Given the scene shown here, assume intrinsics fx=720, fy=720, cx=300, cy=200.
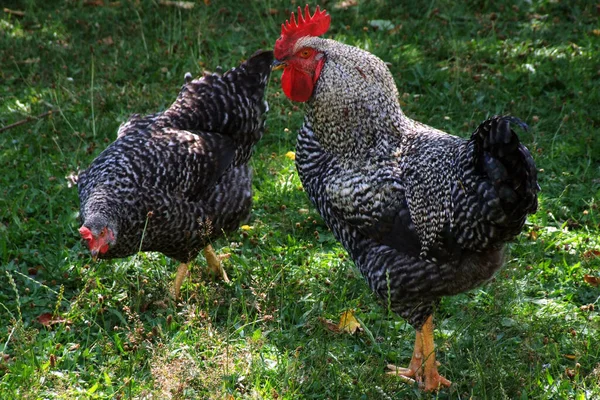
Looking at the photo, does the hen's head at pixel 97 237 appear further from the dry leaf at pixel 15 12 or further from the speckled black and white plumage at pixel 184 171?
the dry leaf at pixel 15 12

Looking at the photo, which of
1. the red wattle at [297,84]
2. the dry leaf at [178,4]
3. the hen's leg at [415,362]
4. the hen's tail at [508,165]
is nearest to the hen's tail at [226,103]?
the red wattle at [297,84]

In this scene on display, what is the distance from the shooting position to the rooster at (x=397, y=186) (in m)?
4.09

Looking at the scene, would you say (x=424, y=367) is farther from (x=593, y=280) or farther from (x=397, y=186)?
(x=593, y=280)

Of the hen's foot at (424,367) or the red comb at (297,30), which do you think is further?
the red comb at (297,30)

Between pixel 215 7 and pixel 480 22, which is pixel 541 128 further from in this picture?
pixel 215 7

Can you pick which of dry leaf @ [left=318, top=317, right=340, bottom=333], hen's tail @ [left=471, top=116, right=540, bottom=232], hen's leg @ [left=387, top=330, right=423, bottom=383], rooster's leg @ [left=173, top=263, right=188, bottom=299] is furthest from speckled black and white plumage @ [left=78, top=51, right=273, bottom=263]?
hen's tail @ [left=471, top=116, right=540, bottom=232]

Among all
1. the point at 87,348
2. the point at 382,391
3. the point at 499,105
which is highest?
the point at 499,105

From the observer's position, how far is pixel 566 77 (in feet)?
25.8

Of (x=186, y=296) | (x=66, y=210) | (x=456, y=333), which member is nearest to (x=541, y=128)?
(x=456, y=333)

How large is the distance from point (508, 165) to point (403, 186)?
85 centimetres

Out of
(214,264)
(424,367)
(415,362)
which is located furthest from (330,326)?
(214,264)

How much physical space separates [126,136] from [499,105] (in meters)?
4.03

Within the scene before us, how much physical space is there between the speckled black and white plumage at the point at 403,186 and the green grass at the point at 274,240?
50cm

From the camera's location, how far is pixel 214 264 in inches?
229
